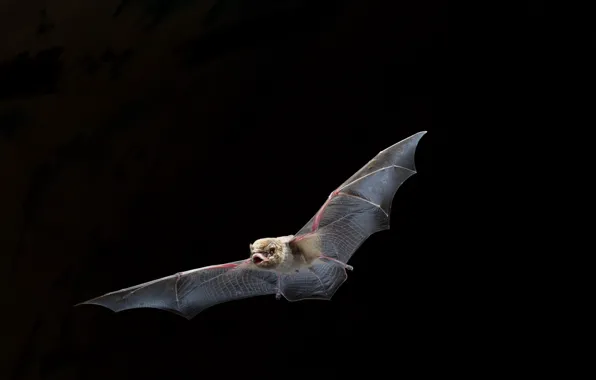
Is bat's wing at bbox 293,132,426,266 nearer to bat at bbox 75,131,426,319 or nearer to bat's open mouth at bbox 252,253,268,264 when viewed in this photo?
bat at bbox 75,131,426,319

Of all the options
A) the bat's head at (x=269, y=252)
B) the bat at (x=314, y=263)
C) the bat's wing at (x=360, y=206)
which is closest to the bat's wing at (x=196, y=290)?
the bat at (x=314, y=263)

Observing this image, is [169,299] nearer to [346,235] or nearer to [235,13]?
[346,235]

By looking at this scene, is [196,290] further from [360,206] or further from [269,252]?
[360,206]

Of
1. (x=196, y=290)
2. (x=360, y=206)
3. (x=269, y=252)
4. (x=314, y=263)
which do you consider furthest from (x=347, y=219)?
(x=196, y=290)

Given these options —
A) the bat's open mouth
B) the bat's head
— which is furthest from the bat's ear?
the bat's open mouth

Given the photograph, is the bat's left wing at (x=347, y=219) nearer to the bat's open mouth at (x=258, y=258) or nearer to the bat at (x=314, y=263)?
the bat at (x=314, y=263)

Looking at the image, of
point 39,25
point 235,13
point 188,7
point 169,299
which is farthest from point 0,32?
point 169,299
